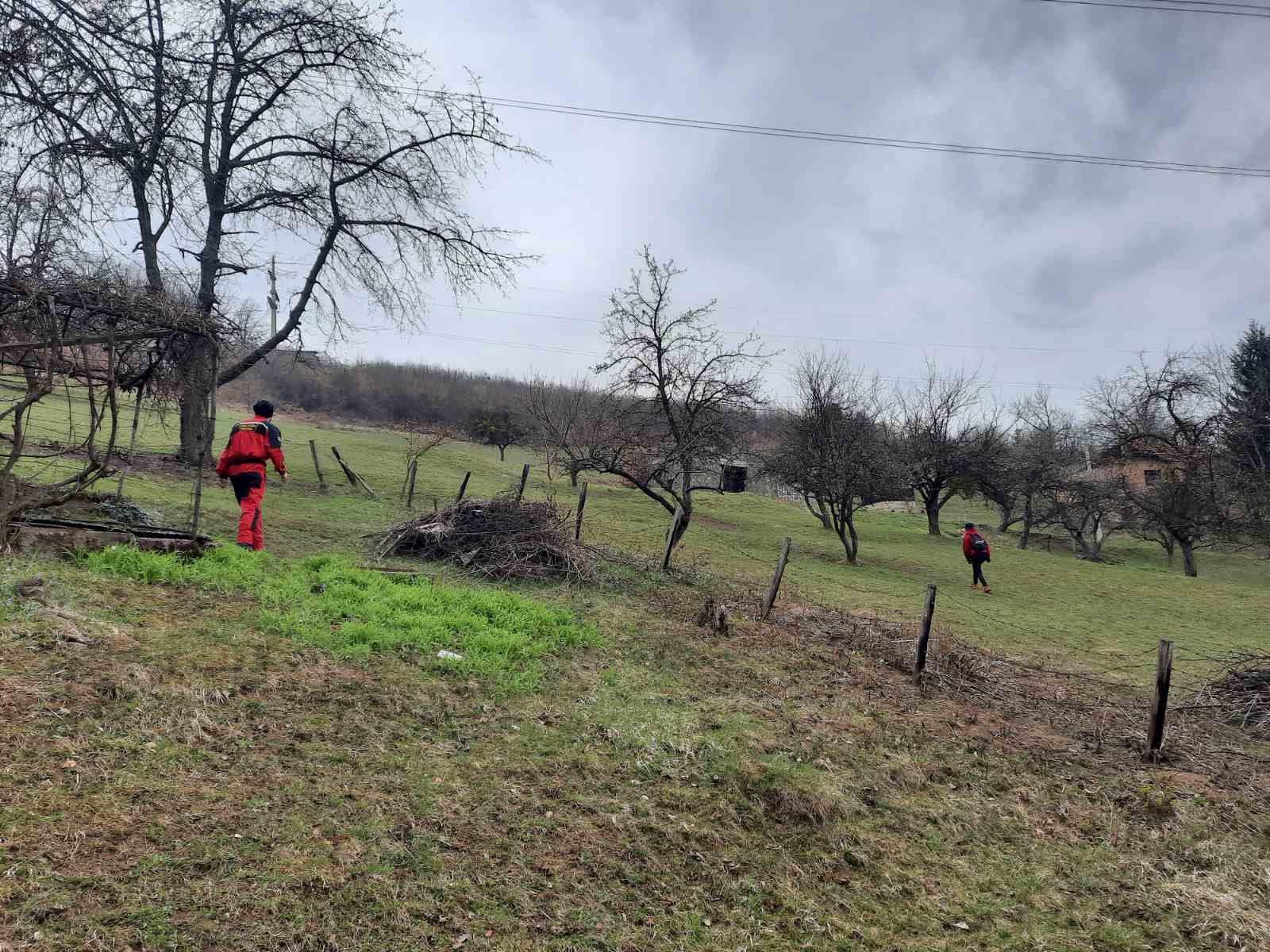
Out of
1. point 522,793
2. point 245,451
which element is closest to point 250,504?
point 245,451

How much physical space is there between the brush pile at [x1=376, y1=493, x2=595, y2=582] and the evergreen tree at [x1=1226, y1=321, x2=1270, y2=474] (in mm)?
27987

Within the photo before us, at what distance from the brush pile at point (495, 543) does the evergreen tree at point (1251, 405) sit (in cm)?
2799

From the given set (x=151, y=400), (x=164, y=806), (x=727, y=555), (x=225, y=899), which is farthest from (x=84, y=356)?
(x=727, y=555)

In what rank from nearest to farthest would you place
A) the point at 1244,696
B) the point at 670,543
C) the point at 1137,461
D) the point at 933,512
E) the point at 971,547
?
the point at 1244,696 → the point at 670,543 → the point at 971,547 → the point at 933,512 → the point at 1137,461

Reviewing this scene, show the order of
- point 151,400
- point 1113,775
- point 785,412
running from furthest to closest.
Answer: point 785,412, point 151,400, point 1113,775

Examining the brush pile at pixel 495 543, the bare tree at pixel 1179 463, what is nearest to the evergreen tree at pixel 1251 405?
the bare tree at pixel 1179 463

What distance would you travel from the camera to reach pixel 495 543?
9.90m

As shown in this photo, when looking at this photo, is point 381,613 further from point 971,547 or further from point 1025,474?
point 1025,474

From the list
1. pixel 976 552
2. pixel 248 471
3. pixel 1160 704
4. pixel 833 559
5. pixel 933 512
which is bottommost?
pixel 833 559

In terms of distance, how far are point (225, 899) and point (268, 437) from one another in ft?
22.7

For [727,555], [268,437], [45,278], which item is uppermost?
[45,278]

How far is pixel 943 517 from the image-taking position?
41438 millimetres

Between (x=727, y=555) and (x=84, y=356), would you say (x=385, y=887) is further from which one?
(x=727, y=555)

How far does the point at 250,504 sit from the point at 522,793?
6.06 m
